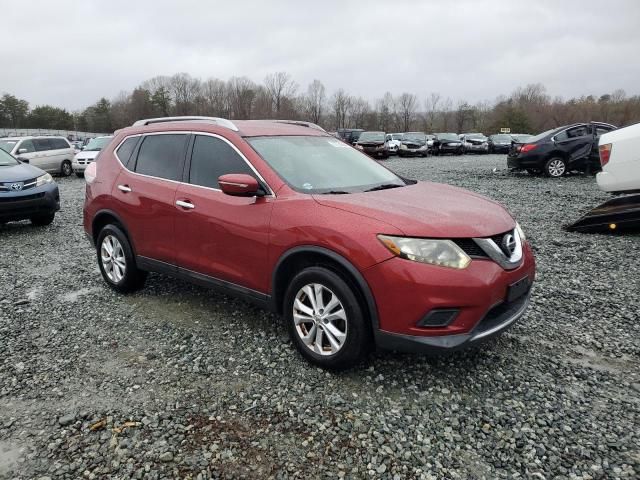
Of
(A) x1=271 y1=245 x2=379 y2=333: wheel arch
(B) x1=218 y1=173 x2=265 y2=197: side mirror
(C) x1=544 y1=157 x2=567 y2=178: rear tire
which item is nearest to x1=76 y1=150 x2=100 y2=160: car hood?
(C) x1=544 y1=157 x2=567 y2=178: rear tire

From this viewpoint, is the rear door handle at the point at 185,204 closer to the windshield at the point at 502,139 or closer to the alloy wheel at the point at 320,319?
the alloy wheel at the point at 320,319

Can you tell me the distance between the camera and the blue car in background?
791 cm

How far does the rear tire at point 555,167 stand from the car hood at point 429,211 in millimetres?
12603

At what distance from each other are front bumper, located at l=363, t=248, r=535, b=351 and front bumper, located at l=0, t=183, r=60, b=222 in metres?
7.51

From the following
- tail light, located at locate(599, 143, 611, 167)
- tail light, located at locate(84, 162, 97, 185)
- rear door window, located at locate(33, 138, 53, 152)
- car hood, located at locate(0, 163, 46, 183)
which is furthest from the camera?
rear door window, located at locate(33, 138, 53, 152)

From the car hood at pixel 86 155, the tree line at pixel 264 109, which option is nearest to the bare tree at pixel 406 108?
the tree line at pixel 264 109

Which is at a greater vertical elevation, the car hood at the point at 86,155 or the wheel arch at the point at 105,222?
the car hood at the point at 86,155

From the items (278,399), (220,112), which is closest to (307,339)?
(278,399)

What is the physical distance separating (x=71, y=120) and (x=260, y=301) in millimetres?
91626

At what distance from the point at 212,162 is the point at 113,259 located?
182 centimetres

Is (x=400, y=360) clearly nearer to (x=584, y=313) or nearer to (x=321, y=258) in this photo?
(x=321, y=258)

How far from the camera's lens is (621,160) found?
6.61 meters

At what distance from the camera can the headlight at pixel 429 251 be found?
2.82 meters

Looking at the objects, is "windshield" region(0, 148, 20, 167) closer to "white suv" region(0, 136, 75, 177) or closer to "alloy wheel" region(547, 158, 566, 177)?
"white suv" region(0, 136, 75, 177)
